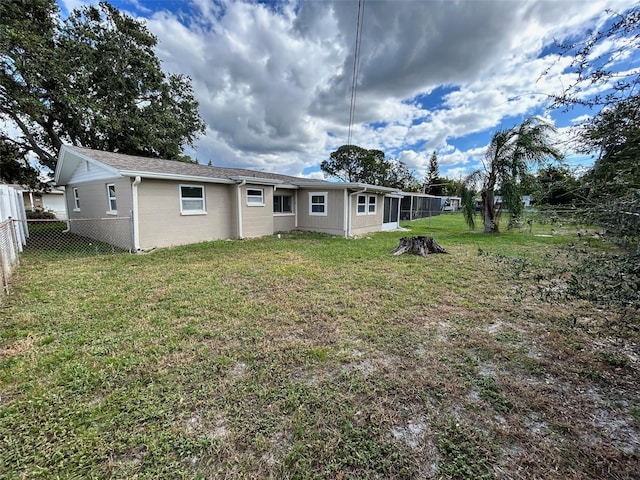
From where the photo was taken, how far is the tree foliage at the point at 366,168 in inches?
1414

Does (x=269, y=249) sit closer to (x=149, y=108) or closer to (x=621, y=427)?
(x=621, y=427)

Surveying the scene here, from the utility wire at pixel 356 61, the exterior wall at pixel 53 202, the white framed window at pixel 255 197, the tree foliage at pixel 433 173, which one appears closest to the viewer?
the utility wire at pixel 356 61

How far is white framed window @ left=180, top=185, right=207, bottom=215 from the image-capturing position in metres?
9.16

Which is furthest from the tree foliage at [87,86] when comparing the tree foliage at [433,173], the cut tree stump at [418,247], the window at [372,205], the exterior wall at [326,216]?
the tree foliage at [433,173]

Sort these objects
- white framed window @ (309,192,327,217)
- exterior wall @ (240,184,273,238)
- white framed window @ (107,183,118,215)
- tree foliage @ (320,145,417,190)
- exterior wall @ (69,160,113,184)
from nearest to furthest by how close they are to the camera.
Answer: white framed window @ (107,183,118,215) → exterior wall @ (69,160,113,184) → exterior wall @ (240,184,273,238) → white framed window @ (309,192,327,217) → tree foliage @ (320,145,417,190)

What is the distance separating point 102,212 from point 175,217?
3.32 m

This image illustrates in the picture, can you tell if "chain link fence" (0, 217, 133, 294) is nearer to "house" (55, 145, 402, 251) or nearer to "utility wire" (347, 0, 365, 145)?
"house" (55, 145, 402, 251)

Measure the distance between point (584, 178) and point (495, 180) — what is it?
13072 mm

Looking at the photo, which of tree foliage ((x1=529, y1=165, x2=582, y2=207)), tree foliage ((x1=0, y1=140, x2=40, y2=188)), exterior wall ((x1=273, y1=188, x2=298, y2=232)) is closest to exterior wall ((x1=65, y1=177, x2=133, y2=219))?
exterior wall ((x1=273, y1=188, x2=298, y2=232))

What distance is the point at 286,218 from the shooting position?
13.1m

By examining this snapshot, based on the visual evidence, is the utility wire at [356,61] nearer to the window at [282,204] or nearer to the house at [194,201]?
the house at [194,201]

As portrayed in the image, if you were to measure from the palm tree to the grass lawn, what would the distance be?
386 inches

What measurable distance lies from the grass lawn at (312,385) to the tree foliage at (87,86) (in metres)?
13.3

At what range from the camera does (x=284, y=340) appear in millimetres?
3229
